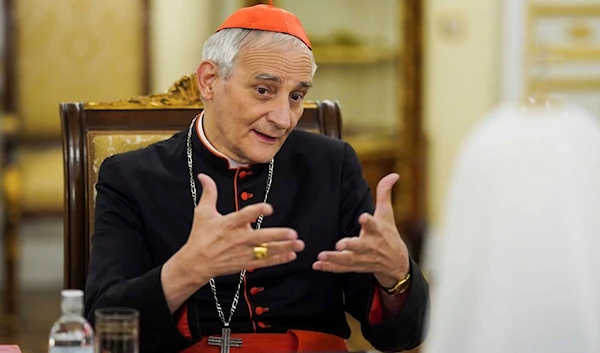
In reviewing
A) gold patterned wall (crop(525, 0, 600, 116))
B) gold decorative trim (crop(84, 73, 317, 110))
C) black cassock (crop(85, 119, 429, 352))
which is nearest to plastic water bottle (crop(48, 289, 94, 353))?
black cassock (crop(85, 119, 429, 352))

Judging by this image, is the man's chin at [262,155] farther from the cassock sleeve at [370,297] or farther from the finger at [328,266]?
the finger at [328,266]

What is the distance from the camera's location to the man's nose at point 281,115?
181 centimetres

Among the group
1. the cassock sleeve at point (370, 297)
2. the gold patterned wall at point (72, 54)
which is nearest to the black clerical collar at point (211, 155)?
the cassock sleeve at point (370, 297)

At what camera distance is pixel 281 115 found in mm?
1815

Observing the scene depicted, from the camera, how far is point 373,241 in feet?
5.13

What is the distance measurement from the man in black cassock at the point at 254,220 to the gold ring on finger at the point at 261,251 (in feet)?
0.41

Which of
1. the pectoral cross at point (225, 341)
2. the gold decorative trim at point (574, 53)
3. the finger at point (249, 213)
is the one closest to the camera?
the finger at point (249, 213)

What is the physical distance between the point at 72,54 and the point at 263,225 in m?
4.10

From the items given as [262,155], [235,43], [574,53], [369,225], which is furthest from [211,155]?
[574,53]

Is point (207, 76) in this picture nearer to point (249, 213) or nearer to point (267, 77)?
point (267, 77)

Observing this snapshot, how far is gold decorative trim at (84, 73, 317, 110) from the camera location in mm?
2135

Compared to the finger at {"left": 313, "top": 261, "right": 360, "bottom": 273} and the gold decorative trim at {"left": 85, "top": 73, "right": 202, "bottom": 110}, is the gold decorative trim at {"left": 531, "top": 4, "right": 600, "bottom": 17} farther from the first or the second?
the finger at {"left": 313, "top": 261, "right": 360, "bottom": 273}

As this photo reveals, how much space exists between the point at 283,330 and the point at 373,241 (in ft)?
1.28

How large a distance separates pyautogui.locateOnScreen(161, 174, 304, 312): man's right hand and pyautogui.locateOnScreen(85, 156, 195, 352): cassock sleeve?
107 millimetres
